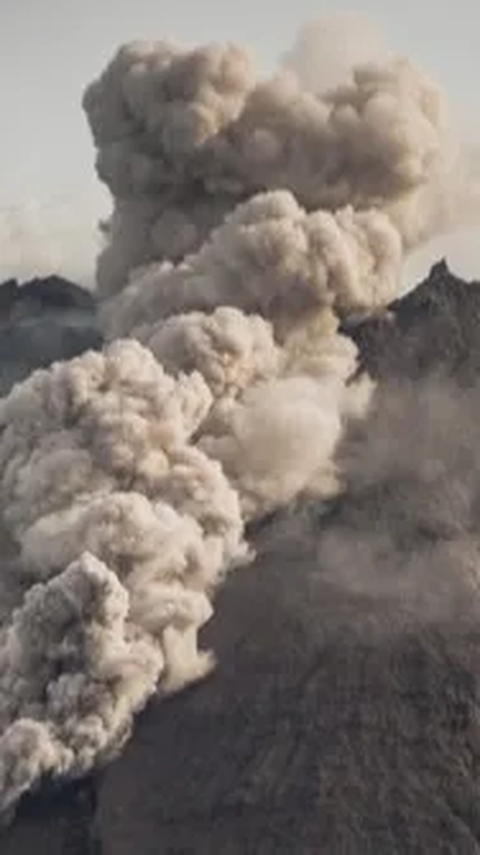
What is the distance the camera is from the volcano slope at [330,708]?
191 ft

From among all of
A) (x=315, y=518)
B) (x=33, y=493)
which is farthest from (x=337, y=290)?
(x=33, y=493)

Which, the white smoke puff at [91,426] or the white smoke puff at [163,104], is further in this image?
the white smoke puff at [163,104]

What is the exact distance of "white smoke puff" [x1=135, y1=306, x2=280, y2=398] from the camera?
241 feet

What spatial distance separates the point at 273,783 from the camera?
59.3 m

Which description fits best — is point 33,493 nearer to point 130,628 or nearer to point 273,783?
point 130,628

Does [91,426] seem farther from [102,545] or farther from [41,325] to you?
[41,325]

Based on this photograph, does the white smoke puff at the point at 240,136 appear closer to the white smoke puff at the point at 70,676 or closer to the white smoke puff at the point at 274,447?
the white smoke puff at the point at 274,447

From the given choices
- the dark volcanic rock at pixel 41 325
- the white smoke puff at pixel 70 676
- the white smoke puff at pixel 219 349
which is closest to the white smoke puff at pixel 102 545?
the white smoke puff at pixel 70 676

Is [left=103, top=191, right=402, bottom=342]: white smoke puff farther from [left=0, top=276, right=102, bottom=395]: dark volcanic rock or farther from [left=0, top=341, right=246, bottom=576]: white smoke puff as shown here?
[left=0, top=276, right=102, bottom=395]: dark volcanic rock

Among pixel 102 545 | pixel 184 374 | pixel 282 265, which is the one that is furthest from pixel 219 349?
pixel 102 545

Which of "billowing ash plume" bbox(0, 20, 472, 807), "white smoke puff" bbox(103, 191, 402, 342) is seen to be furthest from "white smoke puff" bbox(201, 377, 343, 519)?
"white smoke puff" bbox(103, 191, 402, 342)

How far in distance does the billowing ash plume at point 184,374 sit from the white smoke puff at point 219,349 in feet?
0.31

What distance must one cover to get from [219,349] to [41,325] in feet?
98.6

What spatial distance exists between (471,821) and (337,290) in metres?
28.4
